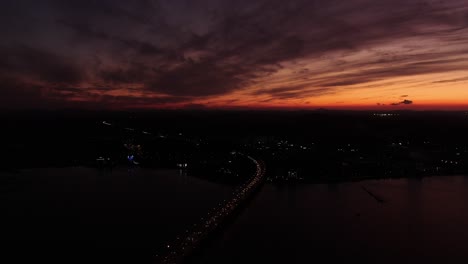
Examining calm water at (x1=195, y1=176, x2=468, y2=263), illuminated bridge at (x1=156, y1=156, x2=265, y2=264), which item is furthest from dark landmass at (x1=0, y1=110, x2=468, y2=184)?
illuminated bridge at (x1=156, y1=156, x2=265, y2=264)

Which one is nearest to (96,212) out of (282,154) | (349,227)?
(349,227)

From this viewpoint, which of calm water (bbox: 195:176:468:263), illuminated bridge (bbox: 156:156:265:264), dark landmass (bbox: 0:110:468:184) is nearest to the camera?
illuminated bridge (bbox: 156:156:265:264)

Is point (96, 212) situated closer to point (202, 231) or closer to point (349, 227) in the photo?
point (202, 231)

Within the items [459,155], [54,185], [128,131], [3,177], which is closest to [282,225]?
[54,185]

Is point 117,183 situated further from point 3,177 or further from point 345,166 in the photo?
point 345,166

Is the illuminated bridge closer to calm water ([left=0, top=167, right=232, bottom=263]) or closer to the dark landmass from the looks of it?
calm water ([left=0, top=167, right=232, bottom=263])

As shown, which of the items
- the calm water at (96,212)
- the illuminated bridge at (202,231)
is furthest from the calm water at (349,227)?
the calm water at (96,212)
